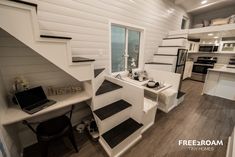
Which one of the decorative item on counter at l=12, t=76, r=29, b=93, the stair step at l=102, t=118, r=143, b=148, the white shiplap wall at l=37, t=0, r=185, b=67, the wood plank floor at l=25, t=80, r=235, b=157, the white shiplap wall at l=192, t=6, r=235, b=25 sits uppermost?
the white shiplap wall at l=192, t=6, r=235, b=25

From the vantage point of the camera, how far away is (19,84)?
5.00ft

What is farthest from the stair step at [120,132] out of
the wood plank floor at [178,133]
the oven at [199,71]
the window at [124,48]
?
the oven at [199,71]

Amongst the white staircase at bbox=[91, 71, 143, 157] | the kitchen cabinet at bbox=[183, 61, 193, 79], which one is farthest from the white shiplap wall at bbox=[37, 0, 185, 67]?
the kitchen cabinet at bbox=[183, 61, 193, 79]

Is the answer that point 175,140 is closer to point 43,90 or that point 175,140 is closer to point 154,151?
point 154,151

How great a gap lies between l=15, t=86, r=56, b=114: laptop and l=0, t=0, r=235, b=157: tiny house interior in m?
0.01

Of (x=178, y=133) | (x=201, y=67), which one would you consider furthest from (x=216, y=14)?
(x=178, y=133)

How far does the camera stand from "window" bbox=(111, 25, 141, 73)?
278 cm

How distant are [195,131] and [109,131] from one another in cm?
170

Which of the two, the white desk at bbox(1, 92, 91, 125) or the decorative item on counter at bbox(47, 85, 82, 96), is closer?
the white desk at bbox(1, 92, 91, 125)

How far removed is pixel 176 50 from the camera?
354 cm

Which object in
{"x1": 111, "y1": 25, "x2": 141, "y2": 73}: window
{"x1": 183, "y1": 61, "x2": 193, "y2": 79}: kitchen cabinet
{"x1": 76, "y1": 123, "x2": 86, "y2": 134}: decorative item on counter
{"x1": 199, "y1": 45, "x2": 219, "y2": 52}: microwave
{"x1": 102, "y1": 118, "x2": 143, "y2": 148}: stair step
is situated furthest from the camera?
{"x1": 183, "y1": 61, "x2": 193, "y2": 79}: kitchen cabinet

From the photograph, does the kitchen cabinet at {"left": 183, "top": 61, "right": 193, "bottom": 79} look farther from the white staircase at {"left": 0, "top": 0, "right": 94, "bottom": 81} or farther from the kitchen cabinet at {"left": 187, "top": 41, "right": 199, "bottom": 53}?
the white staircase at {"left": 0, "top": 0, "right": 94, "bottom": 81}

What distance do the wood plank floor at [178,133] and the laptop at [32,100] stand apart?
801mm

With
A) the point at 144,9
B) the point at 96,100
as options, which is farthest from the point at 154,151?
the point at 144,9
